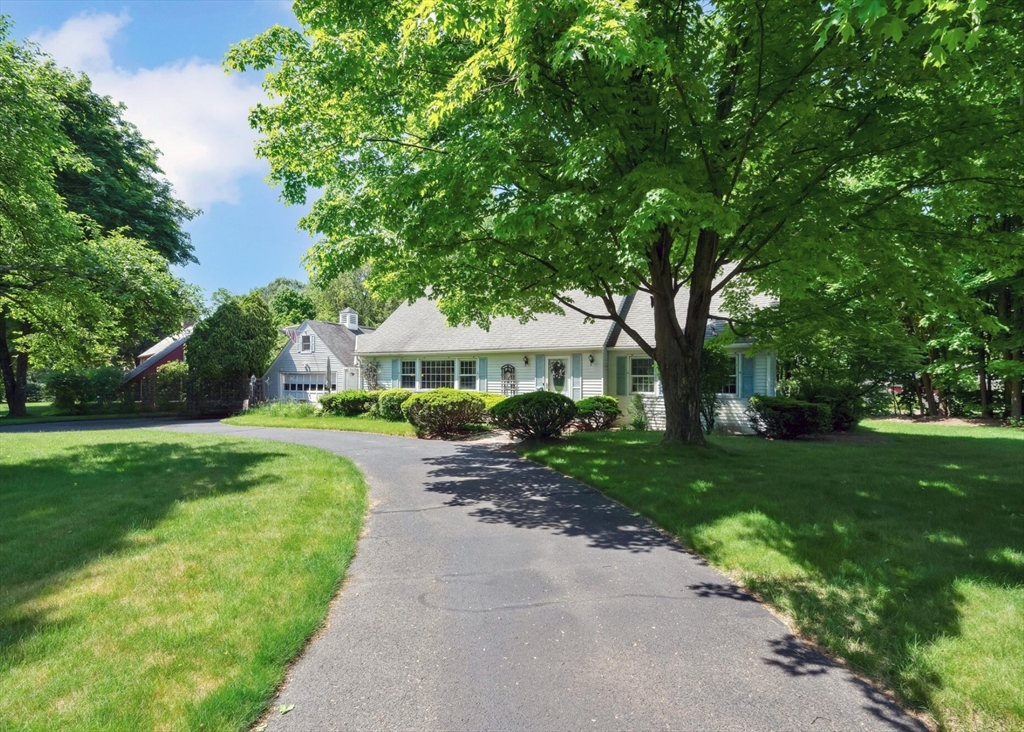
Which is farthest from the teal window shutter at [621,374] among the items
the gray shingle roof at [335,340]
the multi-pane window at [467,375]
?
the gray shingle roof at [335,340]

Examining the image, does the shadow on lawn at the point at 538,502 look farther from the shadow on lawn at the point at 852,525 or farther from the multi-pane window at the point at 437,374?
the multi-pane window at the point at 437,374

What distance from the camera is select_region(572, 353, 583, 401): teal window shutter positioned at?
1959 centimetres

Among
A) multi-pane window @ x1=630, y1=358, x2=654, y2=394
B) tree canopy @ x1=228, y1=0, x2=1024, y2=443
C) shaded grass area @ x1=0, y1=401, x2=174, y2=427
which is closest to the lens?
A: tree canopy @ x1=228, y1=0, x2=1024, y2=443

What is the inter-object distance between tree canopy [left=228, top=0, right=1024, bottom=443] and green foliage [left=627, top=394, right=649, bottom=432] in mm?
7580

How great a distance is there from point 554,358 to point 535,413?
735 centimetres

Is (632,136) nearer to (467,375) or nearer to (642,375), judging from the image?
(642,375)

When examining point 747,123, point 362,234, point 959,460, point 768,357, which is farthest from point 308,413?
point 959,460

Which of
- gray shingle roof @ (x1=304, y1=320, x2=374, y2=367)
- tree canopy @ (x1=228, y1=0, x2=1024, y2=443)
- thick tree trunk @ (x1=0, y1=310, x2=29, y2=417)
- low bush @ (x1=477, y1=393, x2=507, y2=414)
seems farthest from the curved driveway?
thick tree trunk @ (x1=0, y1=310, x2=29, y2=417)

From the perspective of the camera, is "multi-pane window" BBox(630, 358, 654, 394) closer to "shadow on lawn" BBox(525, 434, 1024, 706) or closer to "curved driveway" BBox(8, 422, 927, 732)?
"shadow on lawn" BBox(525, 434, 1024, 706)

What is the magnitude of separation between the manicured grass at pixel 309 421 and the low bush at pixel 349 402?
60 cm

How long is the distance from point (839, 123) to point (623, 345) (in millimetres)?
10948

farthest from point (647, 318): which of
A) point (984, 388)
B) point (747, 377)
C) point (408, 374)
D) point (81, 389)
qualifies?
point (81, 389)

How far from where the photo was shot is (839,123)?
332 inches

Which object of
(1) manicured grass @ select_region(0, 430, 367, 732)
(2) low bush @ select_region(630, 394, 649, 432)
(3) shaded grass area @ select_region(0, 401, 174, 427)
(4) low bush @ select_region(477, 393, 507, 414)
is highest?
(4) low bush @ select_region(477, 393, 507, 414)
